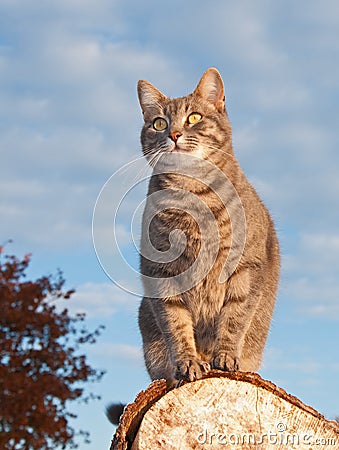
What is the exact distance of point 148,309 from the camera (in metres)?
5.41

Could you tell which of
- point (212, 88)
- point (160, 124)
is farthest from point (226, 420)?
point (212, 88)

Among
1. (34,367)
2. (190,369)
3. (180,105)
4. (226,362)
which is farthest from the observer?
(34,367)

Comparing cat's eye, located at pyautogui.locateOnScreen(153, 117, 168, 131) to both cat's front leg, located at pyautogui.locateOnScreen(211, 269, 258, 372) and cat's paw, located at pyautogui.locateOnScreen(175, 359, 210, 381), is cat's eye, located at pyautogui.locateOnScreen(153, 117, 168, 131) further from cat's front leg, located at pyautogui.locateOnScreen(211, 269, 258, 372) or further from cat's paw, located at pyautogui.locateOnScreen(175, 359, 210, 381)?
cat's paw, located at pyautogui.locateOnScreen(175, 359, 210, 381)

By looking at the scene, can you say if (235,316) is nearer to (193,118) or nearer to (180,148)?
(180,148)

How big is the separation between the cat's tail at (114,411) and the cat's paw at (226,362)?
1003 mm

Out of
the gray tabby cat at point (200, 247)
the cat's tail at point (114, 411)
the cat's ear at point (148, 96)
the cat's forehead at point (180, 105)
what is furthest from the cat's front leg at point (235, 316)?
the cat's ear at point (148, 96)

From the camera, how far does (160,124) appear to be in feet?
17.8

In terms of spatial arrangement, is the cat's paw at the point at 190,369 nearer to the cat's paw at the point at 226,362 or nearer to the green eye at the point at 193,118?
the cat's paw at the point at 226,362

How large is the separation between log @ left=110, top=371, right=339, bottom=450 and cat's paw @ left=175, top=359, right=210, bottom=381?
226 mm

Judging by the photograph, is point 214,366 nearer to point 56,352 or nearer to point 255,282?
point 255,282

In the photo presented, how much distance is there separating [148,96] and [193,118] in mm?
608

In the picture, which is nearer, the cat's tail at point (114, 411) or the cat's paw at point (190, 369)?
the cat's paw at point (190, 369)

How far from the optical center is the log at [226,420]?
3838 mm

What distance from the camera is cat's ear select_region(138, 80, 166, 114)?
18.6 feet
